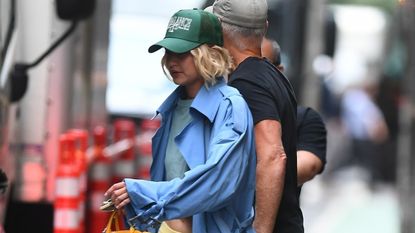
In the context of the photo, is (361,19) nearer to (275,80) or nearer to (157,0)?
(157,0)

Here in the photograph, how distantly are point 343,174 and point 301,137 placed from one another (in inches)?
1001

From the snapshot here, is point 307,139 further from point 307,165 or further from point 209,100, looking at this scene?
point 209,100

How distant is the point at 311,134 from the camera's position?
24.9ft

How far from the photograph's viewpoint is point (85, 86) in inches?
470

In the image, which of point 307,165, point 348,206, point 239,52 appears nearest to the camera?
point 239,52

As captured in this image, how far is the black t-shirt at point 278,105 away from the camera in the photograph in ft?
20.0

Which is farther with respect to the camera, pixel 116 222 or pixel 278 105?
pixel 278 105

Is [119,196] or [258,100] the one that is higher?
[258,100]

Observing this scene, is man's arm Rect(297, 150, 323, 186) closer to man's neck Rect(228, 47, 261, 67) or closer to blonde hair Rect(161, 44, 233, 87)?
man's neck Rect(228, 47, 261, 67)

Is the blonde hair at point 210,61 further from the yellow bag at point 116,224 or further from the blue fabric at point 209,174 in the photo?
the yellow bag at point 116,224

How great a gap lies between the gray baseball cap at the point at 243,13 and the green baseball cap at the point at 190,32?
0.28m

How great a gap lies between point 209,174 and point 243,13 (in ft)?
2.90

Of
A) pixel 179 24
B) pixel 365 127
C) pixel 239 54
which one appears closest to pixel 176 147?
pixel 179 24

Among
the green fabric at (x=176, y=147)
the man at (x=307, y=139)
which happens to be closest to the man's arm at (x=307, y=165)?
the man at (x=307, y=139)
